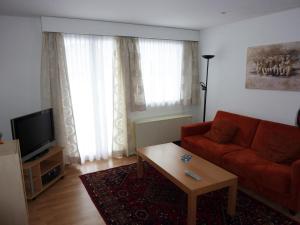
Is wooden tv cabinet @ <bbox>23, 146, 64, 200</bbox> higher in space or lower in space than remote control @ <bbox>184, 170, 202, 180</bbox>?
lower

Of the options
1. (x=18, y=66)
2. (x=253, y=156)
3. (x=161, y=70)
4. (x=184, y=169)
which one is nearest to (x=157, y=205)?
(x=184, y=169)

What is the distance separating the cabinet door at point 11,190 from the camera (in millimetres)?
2008

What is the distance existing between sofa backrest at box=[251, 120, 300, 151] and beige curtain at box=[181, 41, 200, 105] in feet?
5.47

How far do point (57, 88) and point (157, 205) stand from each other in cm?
225

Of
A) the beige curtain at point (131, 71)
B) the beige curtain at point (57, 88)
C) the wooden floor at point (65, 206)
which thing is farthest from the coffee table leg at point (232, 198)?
the beige curtain at point (57, 88)

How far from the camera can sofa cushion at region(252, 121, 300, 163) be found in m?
2.60

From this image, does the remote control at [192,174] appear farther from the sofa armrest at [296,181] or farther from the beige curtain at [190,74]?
the beige curtain at [190,74]

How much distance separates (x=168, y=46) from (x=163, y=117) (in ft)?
4.60

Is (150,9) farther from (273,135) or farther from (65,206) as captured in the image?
(65,206)

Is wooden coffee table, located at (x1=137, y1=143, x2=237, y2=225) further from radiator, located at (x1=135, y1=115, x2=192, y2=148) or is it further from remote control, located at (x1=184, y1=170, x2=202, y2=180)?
radiator, located at (x1=135, y1=115, x2=192, y2=148)

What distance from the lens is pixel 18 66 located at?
3.25m

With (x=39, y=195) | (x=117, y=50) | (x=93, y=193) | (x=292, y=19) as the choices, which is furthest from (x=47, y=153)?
(x=292, y=19)

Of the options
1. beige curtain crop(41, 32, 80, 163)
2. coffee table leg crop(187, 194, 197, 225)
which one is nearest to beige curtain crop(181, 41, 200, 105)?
beige curtain crop(41, 32, 80, 163)

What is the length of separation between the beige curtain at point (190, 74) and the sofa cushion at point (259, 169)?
180 centimetres
